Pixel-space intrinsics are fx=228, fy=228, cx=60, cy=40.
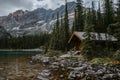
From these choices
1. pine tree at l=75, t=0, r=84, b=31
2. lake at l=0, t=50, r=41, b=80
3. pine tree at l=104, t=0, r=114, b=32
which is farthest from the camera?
pine tree at l=75, t=0, r=84, b=31

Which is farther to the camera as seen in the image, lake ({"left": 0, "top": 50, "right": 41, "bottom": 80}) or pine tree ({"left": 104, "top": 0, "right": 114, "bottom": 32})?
pine tree ({"left": 104, "top": 0, "right": 114, "bottom": 32})

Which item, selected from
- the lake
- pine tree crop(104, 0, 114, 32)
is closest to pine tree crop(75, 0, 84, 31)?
pine tree crop(104, 0, 114, 32)

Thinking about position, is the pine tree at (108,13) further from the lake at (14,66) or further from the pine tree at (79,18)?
the lake at (14,66)

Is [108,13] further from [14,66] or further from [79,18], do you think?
[14,66]

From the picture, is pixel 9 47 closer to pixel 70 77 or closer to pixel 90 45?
pixel 90 45

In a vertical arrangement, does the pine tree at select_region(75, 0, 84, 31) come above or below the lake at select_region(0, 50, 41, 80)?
above

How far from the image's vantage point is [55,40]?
245ft

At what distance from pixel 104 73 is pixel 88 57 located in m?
15.3

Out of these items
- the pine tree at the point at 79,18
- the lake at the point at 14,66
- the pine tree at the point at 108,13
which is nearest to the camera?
the lake at the point at 14,66

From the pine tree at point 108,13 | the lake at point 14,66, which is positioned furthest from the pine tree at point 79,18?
the lake at point 14,66

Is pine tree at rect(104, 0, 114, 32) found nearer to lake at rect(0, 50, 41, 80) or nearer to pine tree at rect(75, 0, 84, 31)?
pine tree at rect(75, 0, 84, 31)

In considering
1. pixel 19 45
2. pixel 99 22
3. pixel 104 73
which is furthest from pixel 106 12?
pixel 19 45

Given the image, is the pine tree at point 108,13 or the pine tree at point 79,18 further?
the pine tree at point 79,18

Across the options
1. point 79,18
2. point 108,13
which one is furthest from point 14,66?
point 79,18
